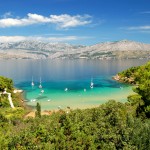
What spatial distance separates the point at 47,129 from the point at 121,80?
Answer: 5191 inches

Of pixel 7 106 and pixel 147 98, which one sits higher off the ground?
pixel 147 98

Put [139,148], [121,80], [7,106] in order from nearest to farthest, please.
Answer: [139,148] → [7,106] → [121,80]

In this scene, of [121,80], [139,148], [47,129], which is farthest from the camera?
[121,80]

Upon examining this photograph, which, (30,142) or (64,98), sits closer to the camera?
(30,142)

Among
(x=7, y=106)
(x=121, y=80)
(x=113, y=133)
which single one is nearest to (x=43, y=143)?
(x=113, y=133)

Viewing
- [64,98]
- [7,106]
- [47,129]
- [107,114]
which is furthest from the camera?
[64,98]

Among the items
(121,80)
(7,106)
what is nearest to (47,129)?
(7,106)

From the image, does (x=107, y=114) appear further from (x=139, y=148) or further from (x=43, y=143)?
(x=43, y=143)

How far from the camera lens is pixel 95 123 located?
70.4ft

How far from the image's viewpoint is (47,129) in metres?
20.0

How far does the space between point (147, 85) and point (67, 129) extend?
25.8 m

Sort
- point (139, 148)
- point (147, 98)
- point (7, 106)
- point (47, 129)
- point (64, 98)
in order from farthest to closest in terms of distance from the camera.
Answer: point (64, 98), point (7, 106), point (147, 98), point (47, 129), point (139, 148)

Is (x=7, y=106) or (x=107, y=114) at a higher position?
(x=107, y=114)

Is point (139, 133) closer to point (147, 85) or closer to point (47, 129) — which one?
point (47, 129)
